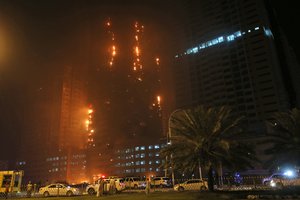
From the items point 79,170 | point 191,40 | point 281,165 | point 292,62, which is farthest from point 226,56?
point 281,165

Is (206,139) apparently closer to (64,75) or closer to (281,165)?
(281,165)

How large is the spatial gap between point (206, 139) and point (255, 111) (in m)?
100

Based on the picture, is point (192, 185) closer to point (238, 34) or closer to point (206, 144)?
point (206, 144)

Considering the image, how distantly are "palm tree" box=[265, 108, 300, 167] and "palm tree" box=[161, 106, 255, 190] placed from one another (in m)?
4.33

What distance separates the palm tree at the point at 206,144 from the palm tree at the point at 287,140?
433 centimetres

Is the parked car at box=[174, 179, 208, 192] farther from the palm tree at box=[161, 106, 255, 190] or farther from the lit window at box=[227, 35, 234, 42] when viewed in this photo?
the lit window at box=[227, 35, 234, 42]

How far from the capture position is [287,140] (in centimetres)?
2966

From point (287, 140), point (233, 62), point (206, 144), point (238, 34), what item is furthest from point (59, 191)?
point (238, 34)

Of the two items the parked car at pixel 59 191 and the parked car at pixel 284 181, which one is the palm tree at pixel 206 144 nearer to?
the parked car at pixel 284 181

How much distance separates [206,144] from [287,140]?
30.4 feet

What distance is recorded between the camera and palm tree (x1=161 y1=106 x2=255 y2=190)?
85.6 feet

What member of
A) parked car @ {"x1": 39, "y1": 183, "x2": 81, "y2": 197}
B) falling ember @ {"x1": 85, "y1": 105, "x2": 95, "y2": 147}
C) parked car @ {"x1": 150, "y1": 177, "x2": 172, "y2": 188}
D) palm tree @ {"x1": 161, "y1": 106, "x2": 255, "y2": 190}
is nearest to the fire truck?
parked car @ {"x1": 39, "y1": 183, "x2": 81, "y2": 197}

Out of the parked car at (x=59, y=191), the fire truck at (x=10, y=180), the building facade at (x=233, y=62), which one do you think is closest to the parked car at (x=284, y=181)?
the parked car at (x=59, y=191)

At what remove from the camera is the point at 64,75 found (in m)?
187
